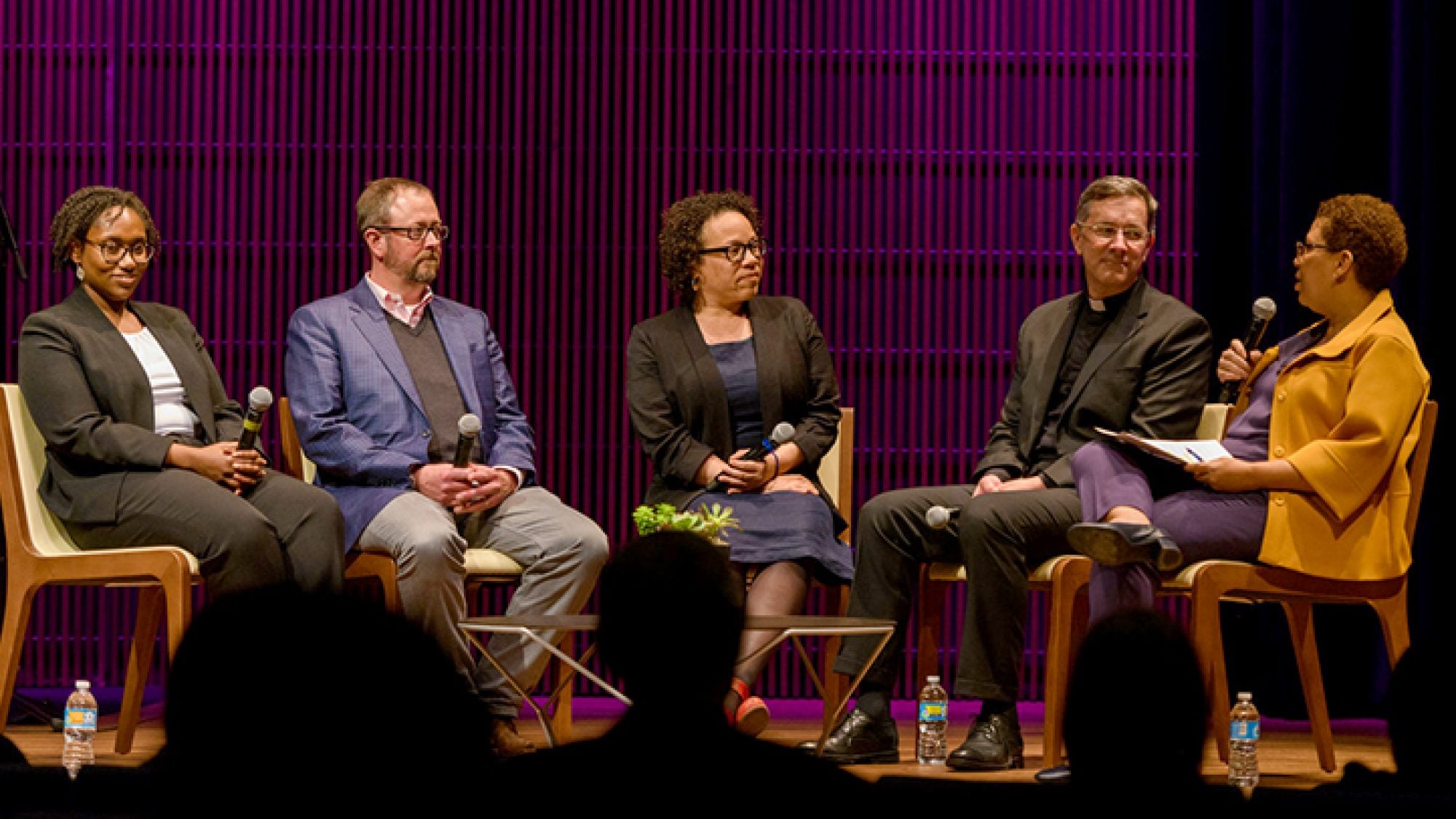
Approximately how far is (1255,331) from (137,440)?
2.49 m

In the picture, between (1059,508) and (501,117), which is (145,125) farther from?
(1059,508)

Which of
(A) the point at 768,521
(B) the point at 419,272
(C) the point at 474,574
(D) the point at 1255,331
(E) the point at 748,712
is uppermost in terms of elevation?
(B) the point at 419,272

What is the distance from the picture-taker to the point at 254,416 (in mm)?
3611

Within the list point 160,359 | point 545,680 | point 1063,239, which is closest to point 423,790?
point 160,359

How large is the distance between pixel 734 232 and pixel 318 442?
1151 mm

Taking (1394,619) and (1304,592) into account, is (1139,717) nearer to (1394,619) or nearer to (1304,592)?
(1304,592)

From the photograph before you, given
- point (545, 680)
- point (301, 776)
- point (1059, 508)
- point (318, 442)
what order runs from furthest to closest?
1. point (545, 680)
2. point (318, 442)
3. point (1059, 508)
4. point (301, 776)

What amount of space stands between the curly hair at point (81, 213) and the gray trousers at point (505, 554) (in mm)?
935

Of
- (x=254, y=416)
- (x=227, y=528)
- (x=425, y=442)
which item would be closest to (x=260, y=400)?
(x=254, y=416)

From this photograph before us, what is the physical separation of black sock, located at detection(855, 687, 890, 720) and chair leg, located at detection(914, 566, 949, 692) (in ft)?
0.63

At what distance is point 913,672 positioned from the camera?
5.17m

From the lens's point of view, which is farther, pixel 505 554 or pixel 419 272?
pixel 419 272

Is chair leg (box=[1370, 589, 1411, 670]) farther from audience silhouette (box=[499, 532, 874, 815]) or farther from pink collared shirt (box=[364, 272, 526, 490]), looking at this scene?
audience silhouette (box=[499, 532, 874, 815])

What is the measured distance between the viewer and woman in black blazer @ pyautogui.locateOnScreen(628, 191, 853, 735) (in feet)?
12.8
